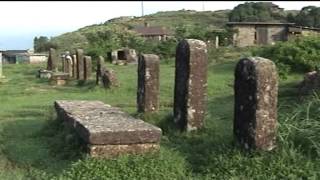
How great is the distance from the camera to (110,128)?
9.52 metres

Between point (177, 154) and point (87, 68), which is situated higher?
point (87, 68)

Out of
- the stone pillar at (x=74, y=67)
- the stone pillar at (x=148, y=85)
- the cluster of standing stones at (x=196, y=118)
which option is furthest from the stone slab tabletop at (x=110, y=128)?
the stone pillar at (x=74, y=67)

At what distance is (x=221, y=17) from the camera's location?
3755 inches

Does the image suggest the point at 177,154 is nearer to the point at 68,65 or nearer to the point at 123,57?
the point at 68,65

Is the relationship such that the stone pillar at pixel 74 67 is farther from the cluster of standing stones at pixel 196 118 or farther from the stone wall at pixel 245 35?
the stone wall at pixel 245 35

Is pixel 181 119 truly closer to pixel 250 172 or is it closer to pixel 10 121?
pixel 250 172

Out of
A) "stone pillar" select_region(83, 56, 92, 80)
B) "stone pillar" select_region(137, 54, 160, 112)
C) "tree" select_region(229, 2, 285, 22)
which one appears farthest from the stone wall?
"stone pillar" select_region(137, 54, 160, 112)

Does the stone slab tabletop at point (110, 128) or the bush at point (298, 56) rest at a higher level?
the bush at point (298, 56)

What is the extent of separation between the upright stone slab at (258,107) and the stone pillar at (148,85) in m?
4.88

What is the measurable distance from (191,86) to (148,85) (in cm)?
260

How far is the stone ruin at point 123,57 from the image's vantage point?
35.8 metres

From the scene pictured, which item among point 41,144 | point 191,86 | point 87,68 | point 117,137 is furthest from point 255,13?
point 117,137

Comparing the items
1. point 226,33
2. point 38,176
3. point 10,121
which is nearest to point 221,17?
point 226,33

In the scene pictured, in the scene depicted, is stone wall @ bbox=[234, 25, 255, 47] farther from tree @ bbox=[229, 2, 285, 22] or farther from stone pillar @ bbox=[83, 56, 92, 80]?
tree @ bbox=[229, 2, 285, 22]
